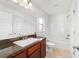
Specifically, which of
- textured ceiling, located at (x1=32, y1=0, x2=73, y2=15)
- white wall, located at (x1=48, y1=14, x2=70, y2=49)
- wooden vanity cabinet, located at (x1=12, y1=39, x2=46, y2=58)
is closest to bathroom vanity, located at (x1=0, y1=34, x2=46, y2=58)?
wooden vanity cabinet, located at (x1=12, y1=39, x2=46, y2=58)

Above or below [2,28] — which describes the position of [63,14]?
above

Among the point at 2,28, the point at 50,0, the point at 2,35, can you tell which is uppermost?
the point at 50,0

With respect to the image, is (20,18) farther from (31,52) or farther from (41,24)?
(41,24)

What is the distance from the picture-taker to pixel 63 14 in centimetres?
488

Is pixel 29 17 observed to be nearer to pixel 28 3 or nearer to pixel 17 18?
pixel 17 18

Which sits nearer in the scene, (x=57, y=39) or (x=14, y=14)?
(x=14, y=14)

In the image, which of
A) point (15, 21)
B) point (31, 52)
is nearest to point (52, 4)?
point (15, 21)

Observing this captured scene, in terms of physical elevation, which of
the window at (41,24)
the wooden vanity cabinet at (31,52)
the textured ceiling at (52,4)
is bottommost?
the wooden vanity cabinet at (31,52)

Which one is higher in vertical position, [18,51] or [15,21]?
[15,21]

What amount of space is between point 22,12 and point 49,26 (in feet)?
9.16

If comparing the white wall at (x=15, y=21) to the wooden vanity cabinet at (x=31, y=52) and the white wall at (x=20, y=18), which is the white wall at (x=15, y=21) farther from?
the wooden vanity cabinet at (x=31, y=52)

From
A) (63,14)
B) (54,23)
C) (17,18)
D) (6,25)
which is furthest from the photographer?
(54,23)

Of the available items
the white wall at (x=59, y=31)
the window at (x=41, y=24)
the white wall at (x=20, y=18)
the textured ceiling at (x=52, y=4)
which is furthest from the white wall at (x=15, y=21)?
the white wall at (x=59, y=31)

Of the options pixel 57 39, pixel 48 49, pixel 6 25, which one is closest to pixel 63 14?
pixel 57 39
